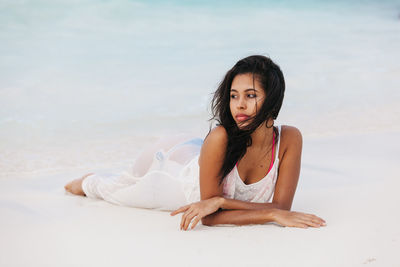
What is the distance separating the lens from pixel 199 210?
8.30ft

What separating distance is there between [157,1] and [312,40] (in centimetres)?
569

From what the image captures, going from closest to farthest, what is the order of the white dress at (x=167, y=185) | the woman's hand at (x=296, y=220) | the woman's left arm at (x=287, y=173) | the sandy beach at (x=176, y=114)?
the sandy beach at (x=176, y=114), the woman's hand at (x=296, y=220), the woman's left arm at (x=287, y=173), the white dress at (x=167, y=185)

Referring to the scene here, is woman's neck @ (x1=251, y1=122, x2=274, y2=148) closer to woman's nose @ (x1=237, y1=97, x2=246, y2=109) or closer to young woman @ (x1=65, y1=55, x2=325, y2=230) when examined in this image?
young woman @ (x1=65, y1=55, x2=325, y2=230)

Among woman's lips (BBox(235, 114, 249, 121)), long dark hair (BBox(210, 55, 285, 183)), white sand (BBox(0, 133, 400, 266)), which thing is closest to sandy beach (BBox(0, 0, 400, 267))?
white sand (BBox(0, 133, 400, 266))

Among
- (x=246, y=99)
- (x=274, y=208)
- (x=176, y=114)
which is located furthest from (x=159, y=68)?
(x=274, y=208)

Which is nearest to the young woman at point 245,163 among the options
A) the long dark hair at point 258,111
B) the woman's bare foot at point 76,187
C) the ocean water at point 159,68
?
the long dark hair at point 258,111

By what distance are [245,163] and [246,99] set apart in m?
0.38

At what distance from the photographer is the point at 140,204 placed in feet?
10.7

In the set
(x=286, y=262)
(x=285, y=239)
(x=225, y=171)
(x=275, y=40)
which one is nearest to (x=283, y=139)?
(x=225, y=171)

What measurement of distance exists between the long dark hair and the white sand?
Answer: 410mm

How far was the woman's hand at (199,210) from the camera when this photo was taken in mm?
2512

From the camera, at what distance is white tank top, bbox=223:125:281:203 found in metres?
2.71

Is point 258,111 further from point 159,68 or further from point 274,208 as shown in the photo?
point 159,68

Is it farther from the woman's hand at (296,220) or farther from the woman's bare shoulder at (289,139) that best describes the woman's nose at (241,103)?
the woman's hand at (296,220)
